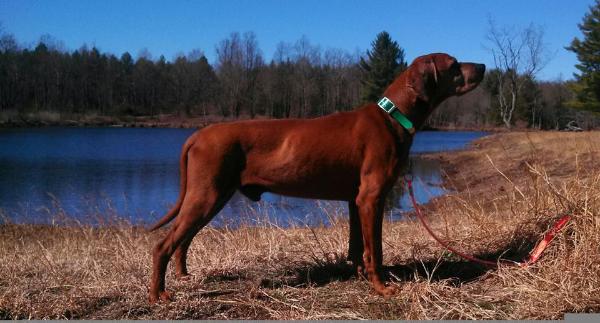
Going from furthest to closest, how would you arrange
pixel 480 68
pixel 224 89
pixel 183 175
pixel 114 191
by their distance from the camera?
pixel 224 89
pixel 114 191
pixel 480 68
pixel 183 175

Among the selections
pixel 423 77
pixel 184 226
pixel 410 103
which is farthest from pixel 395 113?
pixel 184 226

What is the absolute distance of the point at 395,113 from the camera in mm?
4707

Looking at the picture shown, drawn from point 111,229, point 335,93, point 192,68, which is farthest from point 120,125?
point 111,229

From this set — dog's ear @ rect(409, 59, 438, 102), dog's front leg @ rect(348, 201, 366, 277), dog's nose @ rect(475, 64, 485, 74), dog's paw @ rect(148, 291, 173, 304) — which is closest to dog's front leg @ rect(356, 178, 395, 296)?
dog's front leg @ rect(348, 201, 366, 277)

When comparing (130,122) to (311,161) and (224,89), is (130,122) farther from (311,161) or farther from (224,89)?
(311,161)

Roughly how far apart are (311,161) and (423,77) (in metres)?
1.19

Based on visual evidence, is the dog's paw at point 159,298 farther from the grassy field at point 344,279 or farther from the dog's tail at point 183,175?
the dog's tail at point 183,175

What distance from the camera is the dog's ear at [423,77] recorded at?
4688mm

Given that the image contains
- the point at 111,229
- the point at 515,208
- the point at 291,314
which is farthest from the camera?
the point at 111,229

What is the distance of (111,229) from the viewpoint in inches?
408

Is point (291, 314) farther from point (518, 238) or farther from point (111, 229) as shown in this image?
point (111, 229)

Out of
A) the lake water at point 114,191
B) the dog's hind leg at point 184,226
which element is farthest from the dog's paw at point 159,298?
the lake water at point 114,191

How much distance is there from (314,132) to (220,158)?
81cm

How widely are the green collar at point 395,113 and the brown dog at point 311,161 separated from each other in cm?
3
